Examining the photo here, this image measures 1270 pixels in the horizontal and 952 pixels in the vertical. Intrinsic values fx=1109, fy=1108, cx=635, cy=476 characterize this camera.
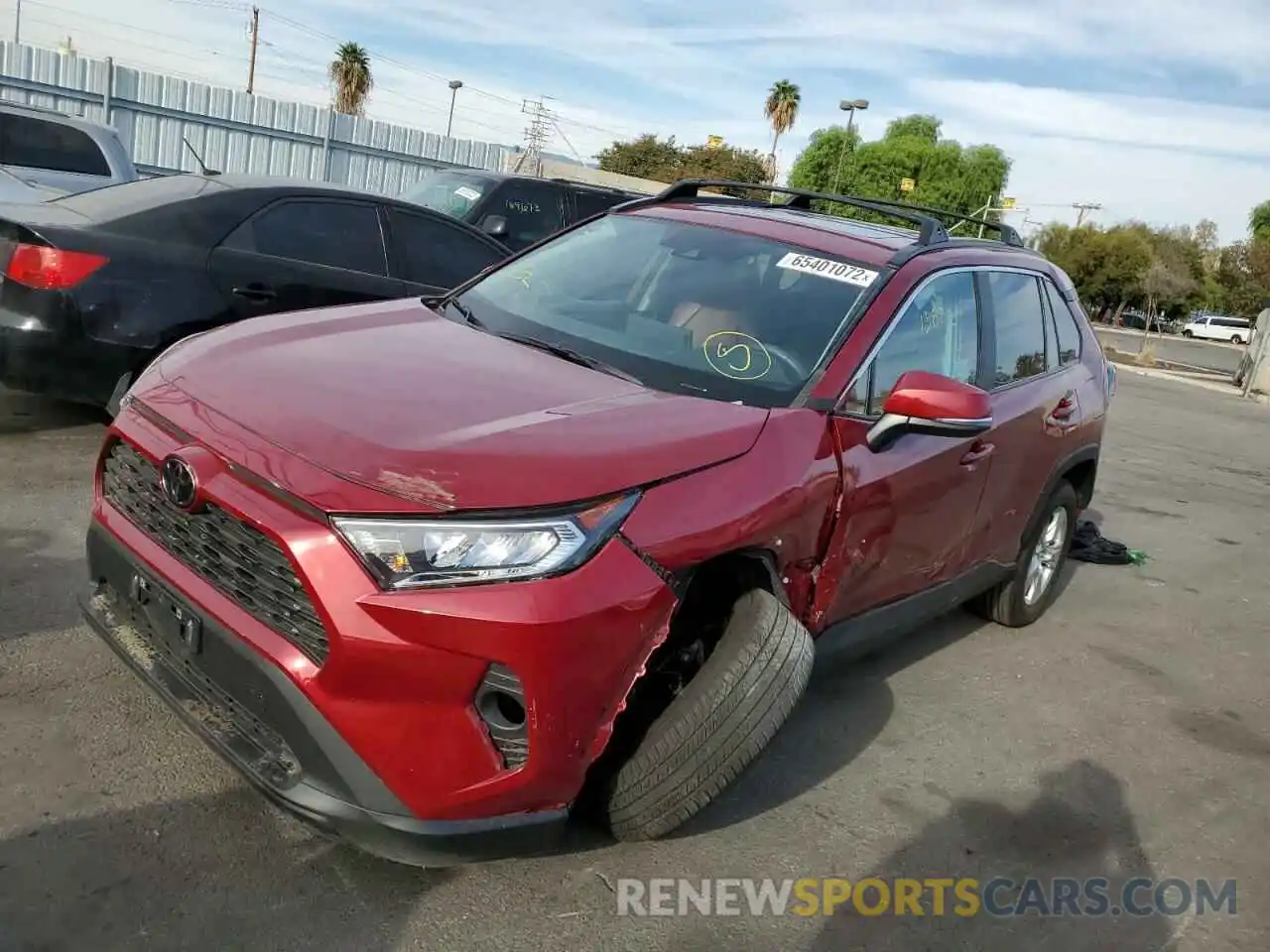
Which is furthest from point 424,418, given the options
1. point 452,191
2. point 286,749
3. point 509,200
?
point 452,191

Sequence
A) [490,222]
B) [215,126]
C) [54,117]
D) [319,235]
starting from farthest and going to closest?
[215,126]
[490,222]
[54,117]
[319,235]

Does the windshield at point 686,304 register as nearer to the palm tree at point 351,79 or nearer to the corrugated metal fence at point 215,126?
the corrugated metal fence at point 215,126

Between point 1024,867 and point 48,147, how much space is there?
32.3 ft

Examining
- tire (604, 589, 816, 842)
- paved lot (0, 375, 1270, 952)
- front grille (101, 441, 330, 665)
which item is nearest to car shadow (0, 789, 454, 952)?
paved lot (0, 375, 1270, 952)

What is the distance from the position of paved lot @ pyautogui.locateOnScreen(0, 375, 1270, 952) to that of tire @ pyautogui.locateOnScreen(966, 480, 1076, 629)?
100 mm

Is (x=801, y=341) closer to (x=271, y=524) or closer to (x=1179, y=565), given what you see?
(x=271, y=524)

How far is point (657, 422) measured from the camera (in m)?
2.86

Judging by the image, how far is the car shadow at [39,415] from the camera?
6125mm

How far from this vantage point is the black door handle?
5738mm

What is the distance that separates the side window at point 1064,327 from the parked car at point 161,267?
361cm

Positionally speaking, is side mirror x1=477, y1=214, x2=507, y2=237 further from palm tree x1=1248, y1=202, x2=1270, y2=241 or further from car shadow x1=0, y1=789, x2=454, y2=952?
palm tree x1=1248, y1=202, x2=1270, y2=241

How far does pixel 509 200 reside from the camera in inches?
470

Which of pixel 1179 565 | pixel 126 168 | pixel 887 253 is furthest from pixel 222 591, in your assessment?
pixel 126 168

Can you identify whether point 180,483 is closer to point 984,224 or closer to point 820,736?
point 820,736
